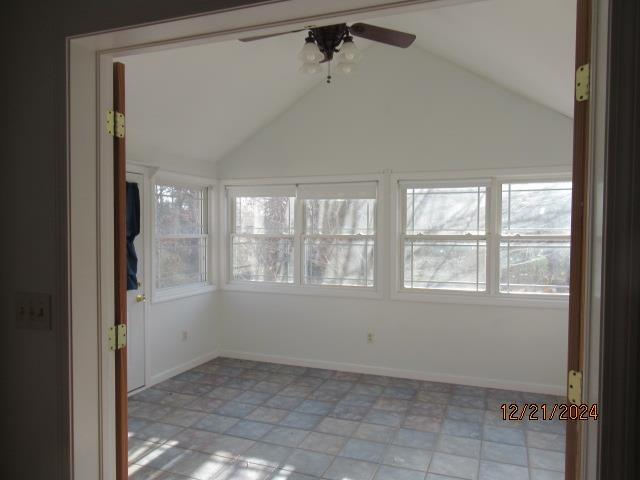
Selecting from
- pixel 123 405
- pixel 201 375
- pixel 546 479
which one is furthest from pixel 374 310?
pixel 123 405

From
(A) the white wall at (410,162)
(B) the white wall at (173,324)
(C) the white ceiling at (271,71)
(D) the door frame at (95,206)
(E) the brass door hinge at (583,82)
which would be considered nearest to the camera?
(E) the brass door hinge at (583,82)

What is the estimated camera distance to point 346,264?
480cm

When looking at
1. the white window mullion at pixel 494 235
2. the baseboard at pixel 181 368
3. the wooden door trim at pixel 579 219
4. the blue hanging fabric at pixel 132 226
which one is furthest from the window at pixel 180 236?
the wooden door trim at pixel 579 219

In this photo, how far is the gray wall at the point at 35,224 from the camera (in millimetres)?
1436

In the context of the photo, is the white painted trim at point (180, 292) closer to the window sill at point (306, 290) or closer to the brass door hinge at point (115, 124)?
the window sill at point (306, 290)

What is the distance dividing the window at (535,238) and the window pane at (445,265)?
225 millimetres

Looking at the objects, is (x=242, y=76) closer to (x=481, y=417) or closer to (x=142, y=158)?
(x=142, y=158)

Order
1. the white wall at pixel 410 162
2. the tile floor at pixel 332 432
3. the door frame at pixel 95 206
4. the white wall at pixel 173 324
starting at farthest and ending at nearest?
the white wall at pixel 173 324
the white wall at pixel 410 162
the tile floor at pixel 332 432
the door frame at pixel 95 206

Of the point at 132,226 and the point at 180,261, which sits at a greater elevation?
the point at 132,226

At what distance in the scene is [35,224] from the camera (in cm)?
147

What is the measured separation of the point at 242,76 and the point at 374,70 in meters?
1.36

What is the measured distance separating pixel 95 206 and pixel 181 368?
3.53 m

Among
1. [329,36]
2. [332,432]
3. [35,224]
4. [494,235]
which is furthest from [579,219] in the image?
[494,235]

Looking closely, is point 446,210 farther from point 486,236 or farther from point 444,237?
point 486,236
